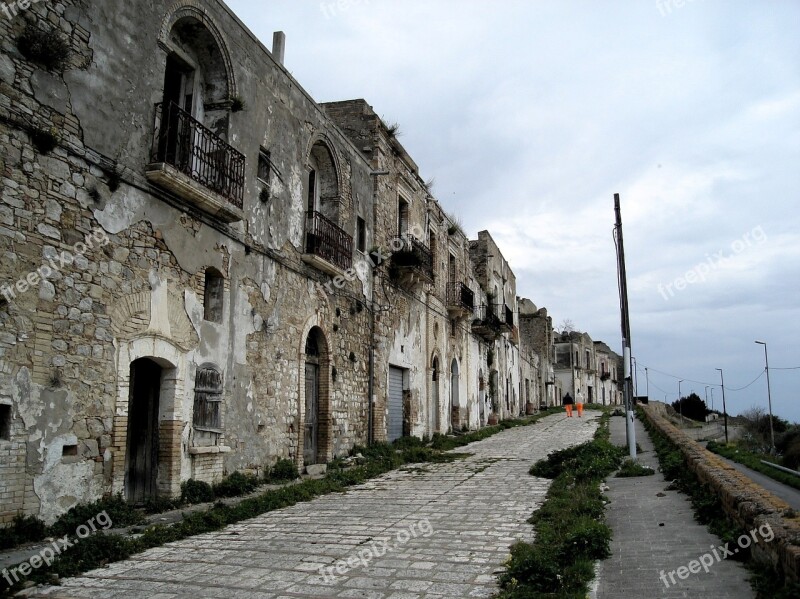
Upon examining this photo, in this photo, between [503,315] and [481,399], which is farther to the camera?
[503,315]

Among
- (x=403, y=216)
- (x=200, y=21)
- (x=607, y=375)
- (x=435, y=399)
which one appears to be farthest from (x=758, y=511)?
(x=607, y=375)

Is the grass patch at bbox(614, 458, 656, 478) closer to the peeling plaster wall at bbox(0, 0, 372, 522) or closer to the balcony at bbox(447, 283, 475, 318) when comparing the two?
the peeling plaster wall at bbox(0, 0, 372, 522)

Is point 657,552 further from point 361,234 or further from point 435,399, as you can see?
point 435,399

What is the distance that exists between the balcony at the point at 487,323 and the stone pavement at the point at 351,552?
Answer: 17.5 m

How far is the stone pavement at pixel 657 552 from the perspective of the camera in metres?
5.20

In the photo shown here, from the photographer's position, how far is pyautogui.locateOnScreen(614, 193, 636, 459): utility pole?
48.0 feet

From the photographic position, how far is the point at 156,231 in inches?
358

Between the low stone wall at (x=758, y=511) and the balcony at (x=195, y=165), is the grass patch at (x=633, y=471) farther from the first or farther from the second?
the balcony at (x=195, y=165)

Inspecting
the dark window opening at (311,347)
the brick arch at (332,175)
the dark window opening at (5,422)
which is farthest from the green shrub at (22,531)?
the brick arch at (332,175)

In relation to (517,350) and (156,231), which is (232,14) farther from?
(517,350)

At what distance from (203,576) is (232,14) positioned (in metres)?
8.89

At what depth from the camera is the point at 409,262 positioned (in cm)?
1869

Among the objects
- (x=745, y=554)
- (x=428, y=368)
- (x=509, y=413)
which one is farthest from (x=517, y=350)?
(x=745, y=554)

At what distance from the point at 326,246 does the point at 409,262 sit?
495cm
